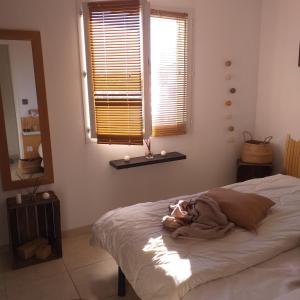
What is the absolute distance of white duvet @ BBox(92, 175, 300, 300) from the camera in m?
1.44

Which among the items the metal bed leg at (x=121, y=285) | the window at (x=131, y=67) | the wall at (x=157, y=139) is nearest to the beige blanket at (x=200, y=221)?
the metal bed leg at (x=121, y=285)

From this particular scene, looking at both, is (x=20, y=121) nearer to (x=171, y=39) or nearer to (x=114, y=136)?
(x=114, y=136)

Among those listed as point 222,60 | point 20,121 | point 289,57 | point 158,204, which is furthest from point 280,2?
point 20,121

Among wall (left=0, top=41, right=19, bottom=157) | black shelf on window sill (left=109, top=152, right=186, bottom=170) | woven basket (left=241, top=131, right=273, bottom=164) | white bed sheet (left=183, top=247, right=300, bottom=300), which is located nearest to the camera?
white bed sheet (left=183, top=247, right=300, bottom=300)

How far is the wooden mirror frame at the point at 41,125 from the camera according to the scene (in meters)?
2.38

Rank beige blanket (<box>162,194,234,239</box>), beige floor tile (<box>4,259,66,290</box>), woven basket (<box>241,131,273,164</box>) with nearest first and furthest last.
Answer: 1. beige blanket (<box>162,194,234,239</box>)
2. beige floor tile (<box>4,259,66,290</box>)
3. woven basket (<box>241,131,273,164</box>)

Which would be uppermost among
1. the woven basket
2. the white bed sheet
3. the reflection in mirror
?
the reflection in mirror

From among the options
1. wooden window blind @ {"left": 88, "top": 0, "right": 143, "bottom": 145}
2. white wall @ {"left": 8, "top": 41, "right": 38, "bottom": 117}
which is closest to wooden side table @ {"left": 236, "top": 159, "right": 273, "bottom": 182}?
wooden window blind @ {"left": 88, "top": 0, "right": 143, "bottom": 145}

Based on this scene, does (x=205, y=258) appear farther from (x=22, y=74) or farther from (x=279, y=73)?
(x=279, y=73)

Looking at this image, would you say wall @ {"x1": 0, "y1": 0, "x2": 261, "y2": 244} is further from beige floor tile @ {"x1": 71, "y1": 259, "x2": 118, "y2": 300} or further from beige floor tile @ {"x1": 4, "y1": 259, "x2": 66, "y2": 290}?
beige floor tile @ {"x1": 71, "y1": 259, "x2": 118, "y2": 300}

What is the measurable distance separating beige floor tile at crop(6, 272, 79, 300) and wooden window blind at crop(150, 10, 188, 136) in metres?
1.54

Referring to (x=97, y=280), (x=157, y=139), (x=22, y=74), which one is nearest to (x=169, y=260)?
(x=97, y=280)

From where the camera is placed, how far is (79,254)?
2627mm

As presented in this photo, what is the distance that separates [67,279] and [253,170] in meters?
2.16
